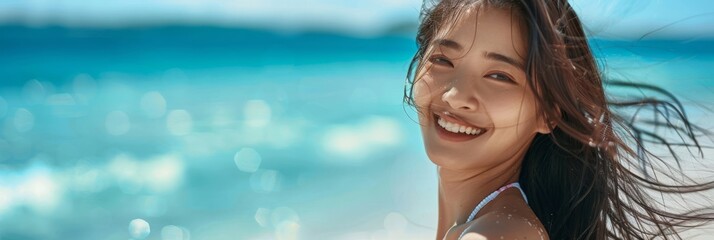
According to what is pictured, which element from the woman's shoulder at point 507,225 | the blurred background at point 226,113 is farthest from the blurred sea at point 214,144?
the woman's shoulder at point 507,225

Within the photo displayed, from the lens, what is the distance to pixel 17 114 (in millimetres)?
7387

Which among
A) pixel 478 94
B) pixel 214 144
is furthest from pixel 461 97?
pixel 214 144

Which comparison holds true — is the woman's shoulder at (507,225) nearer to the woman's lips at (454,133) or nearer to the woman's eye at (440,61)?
the woman's lips at (454,133)

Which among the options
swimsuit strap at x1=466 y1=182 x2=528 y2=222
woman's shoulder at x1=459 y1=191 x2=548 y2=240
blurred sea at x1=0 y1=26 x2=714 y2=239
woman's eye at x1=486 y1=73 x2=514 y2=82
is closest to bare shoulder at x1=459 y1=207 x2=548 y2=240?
woman's shoulder at x1=459 y1=191 x2=548 y2=240

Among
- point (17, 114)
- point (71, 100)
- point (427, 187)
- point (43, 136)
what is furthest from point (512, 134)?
point (71, 100)

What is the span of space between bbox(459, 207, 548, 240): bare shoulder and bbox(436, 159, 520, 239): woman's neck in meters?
0.14

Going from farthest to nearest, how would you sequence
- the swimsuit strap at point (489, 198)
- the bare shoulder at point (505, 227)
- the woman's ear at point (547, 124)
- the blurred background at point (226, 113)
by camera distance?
the blurred background at point (226, 113) → the swimsuit strap at point (489, 198) → the woman's ear at point (547, 124) → the bare shoulder at point (505, 227)

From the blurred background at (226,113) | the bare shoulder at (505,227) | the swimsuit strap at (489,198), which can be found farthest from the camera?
the blurred background at (226,113)

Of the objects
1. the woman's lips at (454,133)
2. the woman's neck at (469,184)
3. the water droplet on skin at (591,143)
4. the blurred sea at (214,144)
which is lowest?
the water droplet on skin at (591,143)

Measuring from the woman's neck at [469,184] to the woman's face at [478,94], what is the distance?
5 cm

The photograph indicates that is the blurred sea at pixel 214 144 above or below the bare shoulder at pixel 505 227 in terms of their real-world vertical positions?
above

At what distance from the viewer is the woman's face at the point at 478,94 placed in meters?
1.64

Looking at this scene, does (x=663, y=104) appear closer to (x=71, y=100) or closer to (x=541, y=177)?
(x=541, y=177)

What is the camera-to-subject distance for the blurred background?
409 cm
